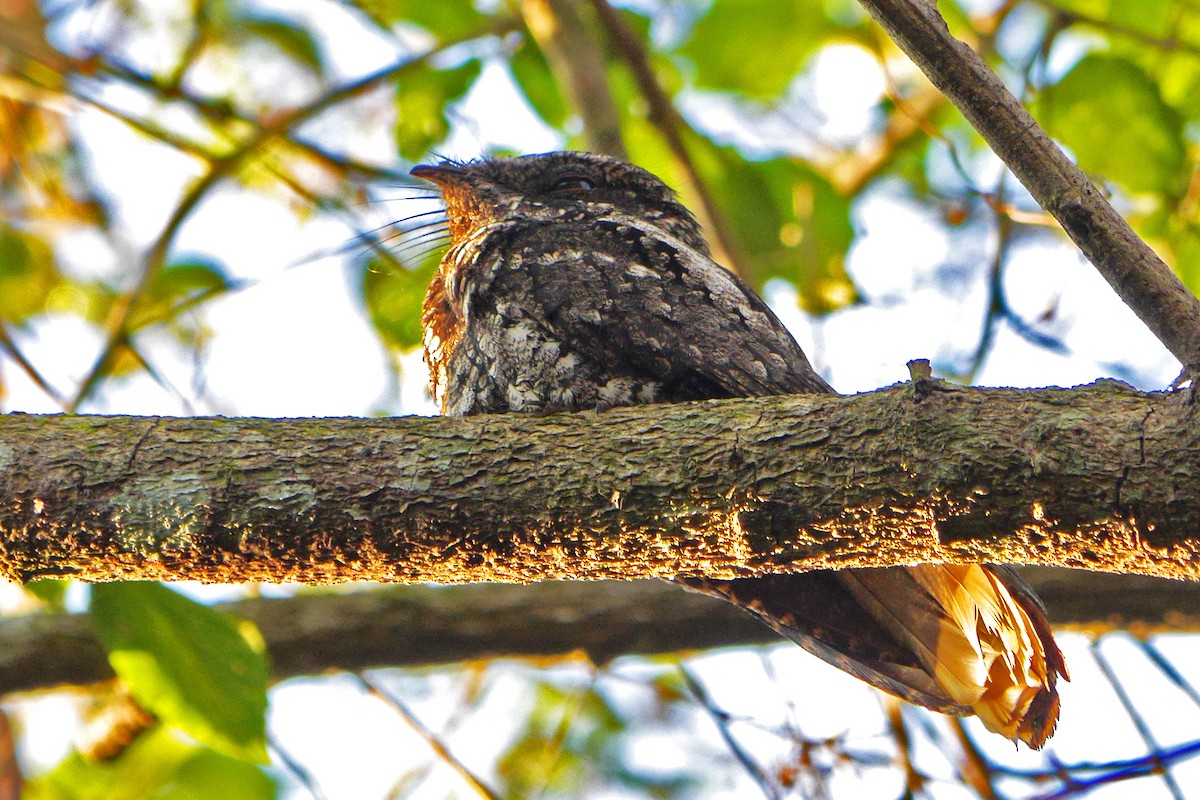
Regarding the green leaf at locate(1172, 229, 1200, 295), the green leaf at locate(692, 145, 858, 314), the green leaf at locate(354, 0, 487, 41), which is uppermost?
the green leaf at locate(354, 0, 487, 41)

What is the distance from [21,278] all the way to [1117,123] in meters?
4.78

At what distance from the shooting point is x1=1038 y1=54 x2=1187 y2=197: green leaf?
3.78 m

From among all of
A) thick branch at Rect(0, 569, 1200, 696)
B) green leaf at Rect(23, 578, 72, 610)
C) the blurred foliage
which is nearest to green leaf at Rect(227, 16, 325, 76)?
the blurred foliage

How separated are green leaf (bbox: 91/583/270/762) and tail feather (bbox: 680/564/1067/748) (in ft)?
3.96

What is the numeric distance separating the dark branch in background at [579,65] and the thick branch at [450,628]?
64.8 inches

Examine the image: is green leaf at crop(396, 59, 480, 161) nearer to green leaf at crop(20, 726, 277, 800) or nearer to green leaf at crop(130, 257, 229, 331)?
green leaf at crop(130, 257, 229, 331)

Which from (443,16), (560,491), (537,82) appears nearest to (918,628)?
(560,491)

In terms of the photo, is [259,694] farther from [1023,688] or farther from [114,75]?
[114,75]

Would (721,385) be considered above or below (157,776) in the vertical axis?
below

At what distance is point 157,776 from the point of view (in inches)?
159

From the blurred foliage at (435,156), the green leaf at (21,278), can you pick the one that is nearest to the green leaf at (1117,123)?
the blurred foliage at (435,156)

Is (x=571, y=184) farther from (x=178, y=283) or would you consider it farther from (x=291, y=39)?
(x=291, y=39)

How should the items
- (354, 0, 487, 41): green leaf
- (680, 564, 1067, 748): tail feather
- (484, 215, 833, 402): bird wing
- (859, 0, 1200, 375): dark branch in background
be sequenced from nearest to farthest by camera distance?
(859, 0, 1200, 375): dark branch in background < (680, 564, 1067, 748): tail feather < (484, 215, 833, 402): bird wing < (354, 0, 487, 41): green leaf

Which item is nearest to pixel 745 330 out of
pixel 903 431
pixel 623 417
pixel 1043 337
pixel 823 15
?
pixel 623 417
